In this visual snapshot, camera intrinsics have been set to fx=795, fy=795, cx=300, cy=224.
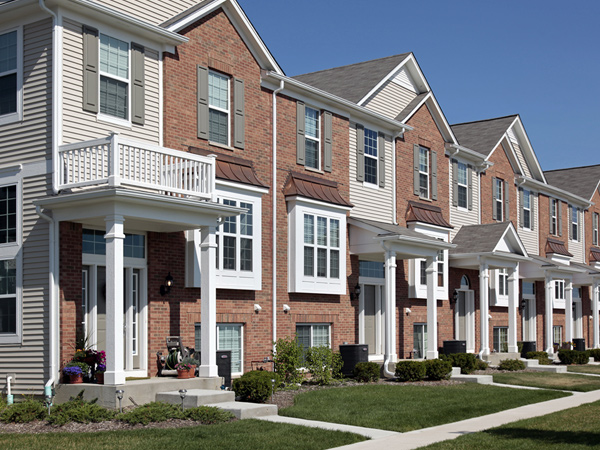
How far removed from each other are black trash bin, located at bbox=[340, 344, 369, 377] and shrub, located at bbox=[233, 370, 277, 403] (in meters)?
6.31

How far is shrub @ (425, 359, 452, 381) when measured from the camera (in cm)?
2259

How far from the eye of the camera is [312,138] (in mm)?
23188

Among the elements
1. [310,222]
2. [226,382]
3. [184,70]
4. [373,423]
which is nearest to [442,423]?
[373,423]

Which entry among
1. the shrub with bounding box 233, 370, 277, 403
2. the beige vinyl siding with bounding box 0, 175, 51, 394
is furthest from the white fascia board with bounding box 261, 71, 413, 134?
the shrub with bounding box 233, 370, 277, 403

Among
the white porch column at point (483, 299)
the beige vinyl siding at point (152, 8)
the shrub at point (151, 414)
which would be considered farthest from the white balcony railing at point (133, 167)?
the white porch column at point (483, 299)

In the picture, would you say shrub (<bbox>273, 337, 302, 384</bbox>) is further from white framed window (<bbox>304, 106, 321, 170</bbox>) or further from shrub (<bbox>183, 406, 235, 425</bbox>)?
shrub (<bbox>183, 406, 235, 425</bbox>)

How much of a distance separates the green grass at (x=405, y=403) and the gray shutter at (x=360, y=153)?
737cm

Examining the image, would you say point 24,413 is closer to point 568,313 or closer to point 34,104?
point 34,104

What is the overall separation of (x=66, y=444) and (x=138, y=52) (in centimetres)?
928

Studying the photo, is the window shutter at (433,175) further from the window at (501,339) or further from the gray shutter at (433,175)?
the window at (501,339)

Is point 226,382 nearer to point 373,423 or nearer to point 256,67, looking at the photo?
point 373,423

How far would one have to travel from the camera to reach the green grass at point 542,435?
12195 mm

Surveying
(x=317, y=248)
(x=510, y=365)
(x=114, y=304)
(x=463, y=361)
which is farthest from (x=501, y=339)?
(x=114, y=304)

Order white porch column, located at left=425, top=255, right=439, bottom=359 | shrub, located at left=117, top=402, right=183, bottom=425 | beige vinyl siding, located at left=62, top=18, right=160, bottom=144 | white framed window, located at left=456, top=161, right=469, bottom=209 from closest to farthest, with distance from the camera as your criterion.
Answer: shrub, located at left=117, top=402, right=183, bottom=425 → beige vinyl siding, located at left=62, top=18, right=160, bottom=144 → white porch column, located at left=425, top=255, right=439, bottom=359 → white framed window, located at left=456, top=161, right=469, bottom=209
